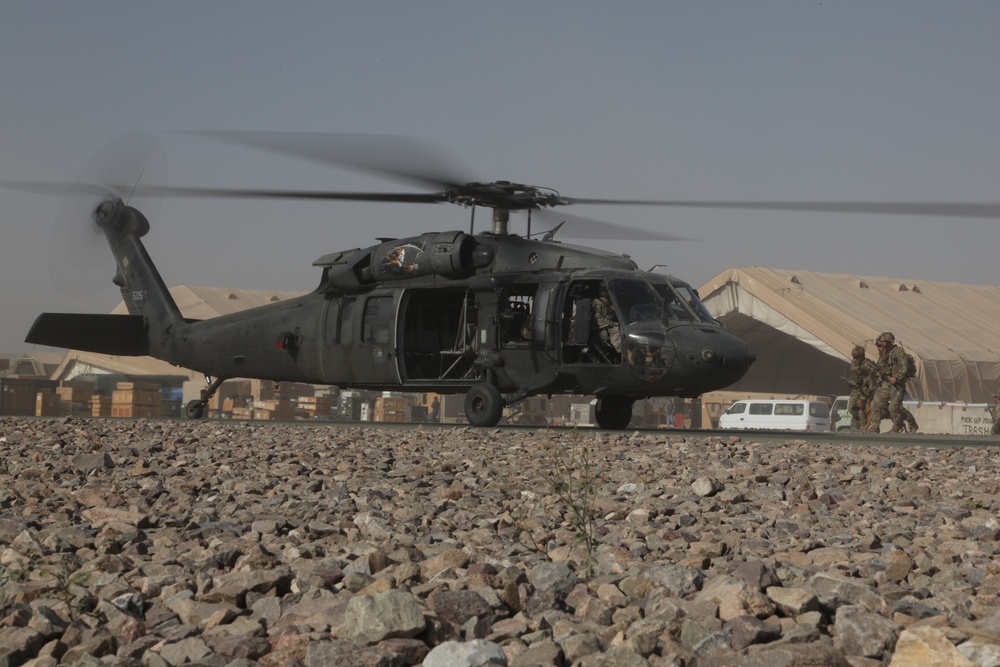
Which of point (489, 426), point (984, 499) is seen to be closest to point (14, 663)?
point (984, 499)

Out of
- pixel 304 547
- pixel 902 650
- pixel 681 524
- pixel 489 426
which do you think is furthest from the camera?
pixel 489 426

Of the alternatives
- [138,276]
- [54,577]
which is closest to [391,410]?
[138,276]

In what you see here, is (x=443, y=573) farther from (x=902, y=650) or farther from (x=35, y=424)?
(x=35, y=424)

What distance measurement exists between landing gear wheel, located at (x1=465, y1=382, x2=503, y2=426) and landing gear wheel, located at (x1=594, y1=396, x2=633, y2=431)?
1.86 m

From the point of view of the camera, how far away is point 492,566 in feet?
12.6

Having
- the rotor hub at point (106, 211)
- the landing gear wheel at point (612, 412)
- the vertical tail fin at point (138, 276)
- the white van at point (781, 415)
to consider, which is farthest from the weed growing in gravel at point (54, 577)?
the white van at point (781, 415)

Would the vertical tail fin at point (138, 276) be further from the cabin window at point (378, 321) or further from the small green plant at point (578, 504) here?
the small green plant at point (578, 504)

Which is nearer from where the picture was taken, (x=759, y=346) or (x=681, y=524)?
(x=681, y=524)

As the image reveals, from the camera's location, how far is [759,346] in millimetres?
40125

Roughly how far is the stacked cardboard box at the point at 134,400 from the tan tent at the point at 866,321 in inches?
706

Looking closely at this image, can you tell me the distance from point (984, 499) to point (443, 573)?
3899mm

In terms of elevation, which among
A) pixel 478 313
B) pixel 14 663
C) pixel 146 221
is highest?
pixel 146 221

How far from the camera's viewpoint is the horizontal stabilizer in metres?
19.4

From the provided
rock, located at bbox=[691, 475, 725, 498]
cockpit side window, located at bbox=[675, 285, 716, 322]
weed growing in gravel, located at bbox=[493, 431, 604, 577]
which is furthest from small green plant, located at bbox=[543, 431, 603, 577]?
cockpit side window, located at bbox=[675, 285, 716, 322]
